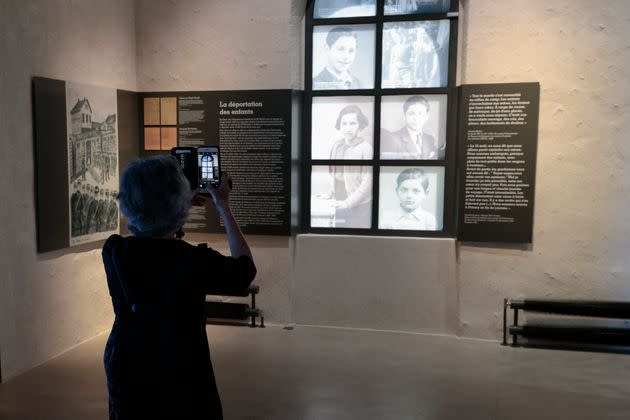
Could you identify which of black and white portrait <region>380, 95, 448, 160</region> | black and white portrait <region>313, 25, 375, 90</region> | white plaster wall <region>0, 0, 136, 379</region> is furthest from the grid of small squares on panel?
black and white portrait <region>380, 95, 448, 160</region>

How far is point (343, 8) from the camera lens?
4.98 meters

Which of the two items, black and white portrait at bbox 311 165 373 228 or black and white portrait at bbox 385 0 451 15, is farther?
black and white portrait at bbox 311 165 373 228

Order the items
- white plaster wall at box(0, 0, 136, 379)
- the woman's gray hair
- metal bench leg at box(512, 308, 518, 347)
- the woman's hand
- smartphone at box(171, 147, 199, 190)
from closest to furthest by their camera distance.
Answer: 1. the woman's gray hair
2. the woman's hand
3. smartphone at box(171, 147, 199, 190)
4. white plaster wall at box(0, 0, 136, 379)
5. metal bench leg at box(512, 308, 518, 347)

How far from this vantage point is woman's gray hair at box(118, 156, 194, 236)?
5.48 ft

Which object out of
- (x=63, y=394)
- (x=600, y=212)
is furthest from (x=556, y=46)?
(x=63, y=394)

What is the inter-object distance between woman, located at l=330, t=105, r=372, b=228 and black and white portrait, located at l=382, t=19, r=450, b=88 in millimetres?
440

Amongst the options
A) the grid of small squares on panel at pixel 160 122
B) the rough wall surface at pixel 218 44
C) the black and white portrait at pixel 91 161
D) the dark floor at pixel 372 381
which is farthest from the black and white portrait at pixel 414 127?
the black and white portrait at pixel 91 161

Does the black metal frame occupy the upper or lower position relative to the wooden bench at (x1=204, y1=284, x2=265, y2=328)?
upper

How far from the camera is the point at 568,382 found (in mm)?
3729

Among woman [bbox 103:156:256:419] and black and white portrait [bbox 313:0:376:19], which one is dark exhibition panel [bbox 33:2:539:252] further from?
woman [bbox 103:156:256:419]

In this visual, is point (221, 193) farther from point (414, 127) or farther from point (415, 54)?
point (415, 54)

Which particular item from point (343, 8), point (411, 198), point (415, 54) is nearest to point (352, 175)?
point (411, 198)

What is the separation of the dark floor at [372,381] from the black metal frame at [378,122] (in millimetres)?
1007

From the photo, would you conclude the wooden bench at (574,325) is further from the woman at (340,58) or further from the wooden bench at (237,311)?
the woman at (340,58)
